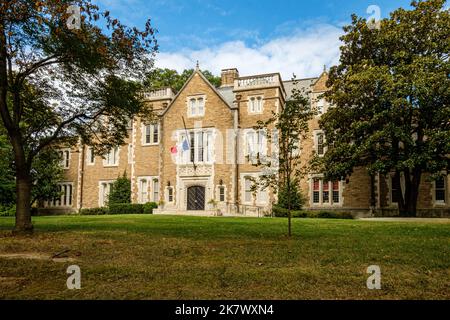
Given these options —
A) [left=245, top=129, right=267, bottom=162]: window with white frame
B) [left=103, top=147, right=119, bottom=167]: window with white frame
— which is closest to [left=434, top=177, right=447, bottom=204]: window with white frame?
[left=245, top=129, right=267, bottom=162]: window with white frame

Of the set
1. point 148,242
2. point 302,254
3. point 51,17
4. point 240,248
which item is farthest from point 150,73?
point 302,254

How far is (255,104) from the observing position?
29.3 m

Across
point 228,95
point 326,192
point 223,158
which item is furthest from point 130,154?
point 326,192

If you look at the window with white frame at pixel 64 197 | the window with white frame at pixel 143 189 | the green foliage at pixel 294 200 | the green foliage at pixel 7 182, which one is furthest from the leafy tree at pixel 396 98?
the window with white frame at pixel 64 197

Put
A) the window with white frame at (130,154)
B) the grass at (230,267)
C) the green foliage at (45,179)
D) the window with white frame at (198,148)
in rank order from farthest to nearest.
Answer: the window with white frame at (130,154) → the green foliage at (45,179) → the window with white frame at (198,148) → the grass at (230,267)

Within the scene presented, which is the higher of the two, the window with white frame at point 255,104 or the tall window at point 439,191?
the window with white frame at point 255,104

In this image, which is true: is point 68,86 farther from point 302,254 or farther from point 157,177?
point 157,177

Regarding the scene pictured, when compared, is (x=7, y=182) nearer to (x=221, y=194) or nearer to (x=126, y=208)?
(x=126, y=208)

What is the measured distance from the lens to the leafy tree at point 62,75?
10.0m

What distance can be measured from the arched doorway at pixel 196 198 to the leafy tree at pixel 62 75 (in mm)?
15300

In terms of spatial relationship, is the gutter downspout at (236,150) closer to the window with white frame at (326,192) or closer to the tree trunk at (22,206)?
the window with white frame at (326,192)

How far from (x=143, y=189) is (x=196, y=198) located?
5.47 meters
